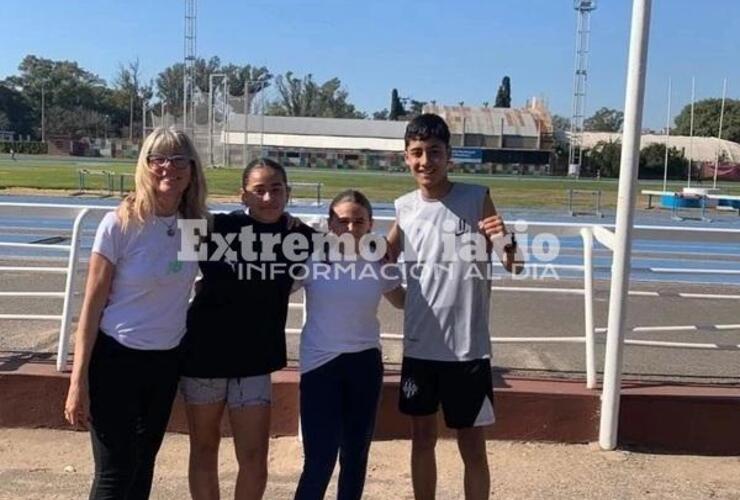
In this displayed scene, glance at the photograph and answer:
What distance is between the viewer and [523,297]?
26.5ft

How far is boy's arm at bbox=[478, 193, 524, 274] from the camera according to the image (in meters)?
2.97

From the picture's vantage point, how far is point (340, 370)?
295cm

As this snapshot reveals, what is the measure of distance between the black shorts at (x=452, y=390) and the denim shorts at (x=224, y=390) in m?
0.62

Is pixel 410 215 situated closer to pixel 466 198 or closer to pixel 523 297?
pixel 466 198

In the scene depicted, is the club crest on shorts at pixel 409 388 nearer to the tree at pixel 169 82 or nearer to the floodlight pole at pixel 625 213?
the floodlight pole at pixel 625 213

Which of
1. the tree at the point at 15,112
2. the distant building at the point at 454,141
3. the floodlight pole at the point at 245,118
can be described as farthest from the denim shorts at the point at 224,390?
the tree at the point at 15,112

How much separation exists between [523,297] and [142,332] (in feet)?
19.3

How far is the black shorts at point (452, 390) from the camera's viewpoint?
3064mm

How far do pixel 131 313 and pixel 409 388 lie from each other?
114cm

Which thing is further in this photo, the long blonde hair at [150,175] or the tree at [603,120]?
the tree at [603,120]

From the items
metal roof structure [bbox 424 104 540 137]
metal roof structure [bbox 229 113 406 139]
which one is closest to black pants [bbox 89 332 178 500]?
metal roof structure [bbox 424 104 540 137]

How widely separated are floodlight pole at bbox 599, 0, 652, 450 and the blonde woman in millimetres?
2248

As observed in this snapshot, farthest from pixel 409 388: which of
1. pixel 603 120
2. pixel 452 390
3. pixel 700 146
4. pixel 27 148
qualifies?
pixel 603 120

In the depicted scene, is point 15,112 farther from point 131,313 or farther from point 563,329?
point 131,313
